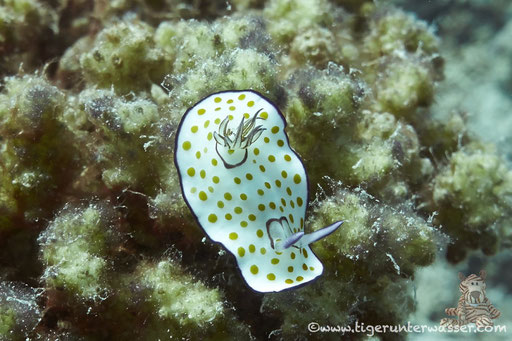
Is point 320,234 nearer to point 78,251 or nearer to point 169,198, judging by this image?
point 169,198

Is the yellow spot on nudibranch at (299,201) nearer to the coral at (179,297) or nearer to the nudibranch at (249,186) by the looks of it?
the nudibranch at (249,186)

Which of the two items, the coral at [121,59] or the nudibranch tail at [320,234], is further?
the coral at [121,59]

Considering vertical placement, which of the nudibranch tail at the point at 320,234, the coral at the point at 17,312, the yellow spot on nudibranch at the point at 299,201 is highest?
the nudibranch tail at the point at 320,234

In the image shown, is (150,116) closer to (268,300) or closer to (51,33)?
(268,300)

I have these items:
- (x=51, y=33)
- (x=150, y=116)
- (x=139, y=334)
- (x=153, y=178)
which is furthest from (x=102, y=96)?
(x=51, y=33)

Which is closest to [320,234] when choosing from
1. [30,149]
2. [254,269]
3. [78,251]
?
[254,269]

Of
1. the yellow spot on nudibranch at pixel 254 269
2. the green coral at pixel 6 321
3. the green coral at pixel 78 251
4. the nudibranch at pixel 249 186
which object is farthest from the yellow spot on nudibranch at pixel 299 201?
the green coral at pixel 6 321

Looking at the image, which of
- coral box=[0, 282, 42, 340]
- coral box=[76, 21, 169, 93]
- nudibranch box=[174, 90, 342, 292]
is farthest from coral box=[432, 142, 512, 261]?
coral box=[0, 282, 42, 340]

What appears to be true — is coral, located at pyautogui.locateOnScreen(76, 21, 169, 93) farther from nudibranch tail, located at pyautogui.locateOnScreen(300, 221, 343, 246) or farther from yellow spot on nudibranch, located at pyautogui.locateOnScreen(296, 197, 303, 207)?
nudibranch tail, located at pyautogui.locateOnScreen(300, 221, 343, 246)
